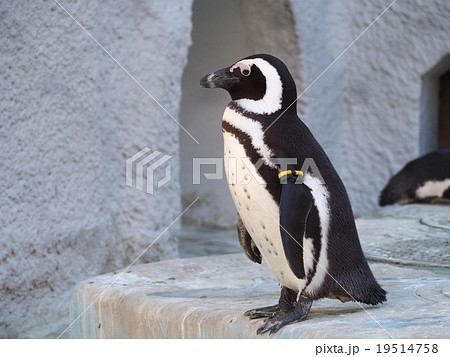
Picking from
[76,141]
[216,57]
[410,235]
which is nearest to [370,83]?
[216,57]

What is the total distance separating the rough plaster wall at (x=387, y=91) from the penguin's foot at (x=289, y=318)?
2.67 metres

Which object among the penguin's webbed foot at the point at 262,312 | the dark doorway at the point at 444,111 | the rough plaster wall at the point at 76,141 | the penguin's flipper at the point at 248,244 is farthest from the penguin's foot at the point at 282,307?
the dark doorway at the point at 444,111

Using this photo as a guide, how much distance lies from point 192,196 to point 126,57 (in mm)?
1485

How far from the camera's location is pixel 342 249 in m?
1.43

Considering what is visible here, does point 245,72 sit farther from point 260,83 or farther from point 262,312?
point 262,312

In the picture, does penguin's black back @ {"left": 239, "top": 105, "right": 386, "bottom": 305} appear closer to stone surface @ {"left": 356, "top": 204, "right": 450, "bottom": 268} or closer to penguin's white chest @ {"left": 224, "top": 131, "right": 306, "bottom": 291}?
penguin's white chest @ {"left": 224, "top": 131, "right": 306, "bottom": 291}

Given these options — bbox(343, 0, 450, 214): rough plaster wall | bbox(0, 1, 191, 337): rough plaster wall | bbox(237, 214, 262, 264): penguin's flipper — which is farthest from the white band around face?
bbox(343, 0, 450, 214): rough plaster wall

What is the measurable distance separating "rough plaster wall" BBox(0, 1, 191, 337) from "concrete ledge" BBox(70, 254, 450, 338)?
55 centimetres

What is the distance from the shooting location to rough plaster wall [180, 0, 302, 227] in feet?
12.5

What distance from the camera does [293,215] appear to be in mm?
1345

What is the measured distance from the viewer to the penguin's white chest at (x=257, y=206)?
140cm

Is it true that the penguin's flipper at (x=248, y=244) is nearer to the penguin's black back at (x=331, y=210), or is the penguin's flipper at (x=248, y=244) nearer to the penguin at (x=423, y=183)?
the penguin's black back at (x=331, y=210)

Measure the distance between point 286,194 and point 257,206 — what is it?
8 centimetres

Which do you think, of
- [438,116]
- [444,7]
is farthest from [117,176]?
[438,116]
